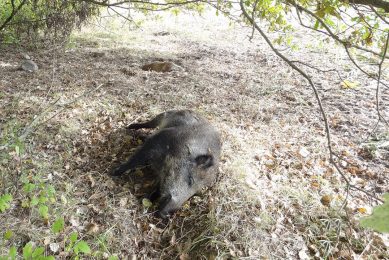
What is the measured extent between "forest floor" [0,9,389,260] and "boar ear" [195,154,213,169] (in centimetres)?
30

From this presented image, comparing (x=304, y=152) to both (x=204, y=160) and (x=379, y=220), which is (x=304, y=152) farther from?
(x=379, y=220)

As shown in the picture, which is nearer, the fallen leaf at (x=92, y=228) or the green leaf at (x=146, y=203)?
the fallen leaf at (x=92, y=228)

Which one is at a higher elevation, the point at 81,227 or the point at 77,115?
the point at 77,115

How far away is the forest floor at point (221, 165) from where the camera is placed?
3.31m

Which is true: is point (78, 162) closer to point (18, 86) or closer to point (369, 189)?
point (18, 86)

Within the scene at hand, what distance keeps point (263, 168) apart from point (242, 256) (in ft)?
4.83

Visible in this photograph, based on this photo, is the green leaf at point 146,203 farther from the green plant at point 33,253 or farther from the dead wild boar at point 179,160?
the green plant at point 33,253

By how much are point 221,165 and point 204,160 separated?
40 cm

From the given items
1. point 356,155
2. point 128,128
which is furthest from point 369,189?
point 128,128

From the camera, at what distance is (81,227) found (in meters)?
3.29

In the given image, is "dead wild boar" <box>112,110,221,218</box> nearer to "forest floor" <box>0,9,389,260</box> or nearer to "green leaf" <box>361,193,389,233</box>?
"forest floor" <box>0,9,389,260</box>

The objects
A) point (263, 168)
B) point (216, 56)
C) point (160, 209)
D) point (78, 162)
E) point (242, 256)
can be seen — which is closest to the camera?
point (242, 256)

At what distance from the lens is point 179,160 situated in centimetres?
405

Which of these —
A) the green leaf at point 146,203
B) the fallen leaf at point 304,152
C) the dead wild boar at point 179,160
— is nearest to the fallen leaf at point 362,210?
the fallen leaf at point 304,152
